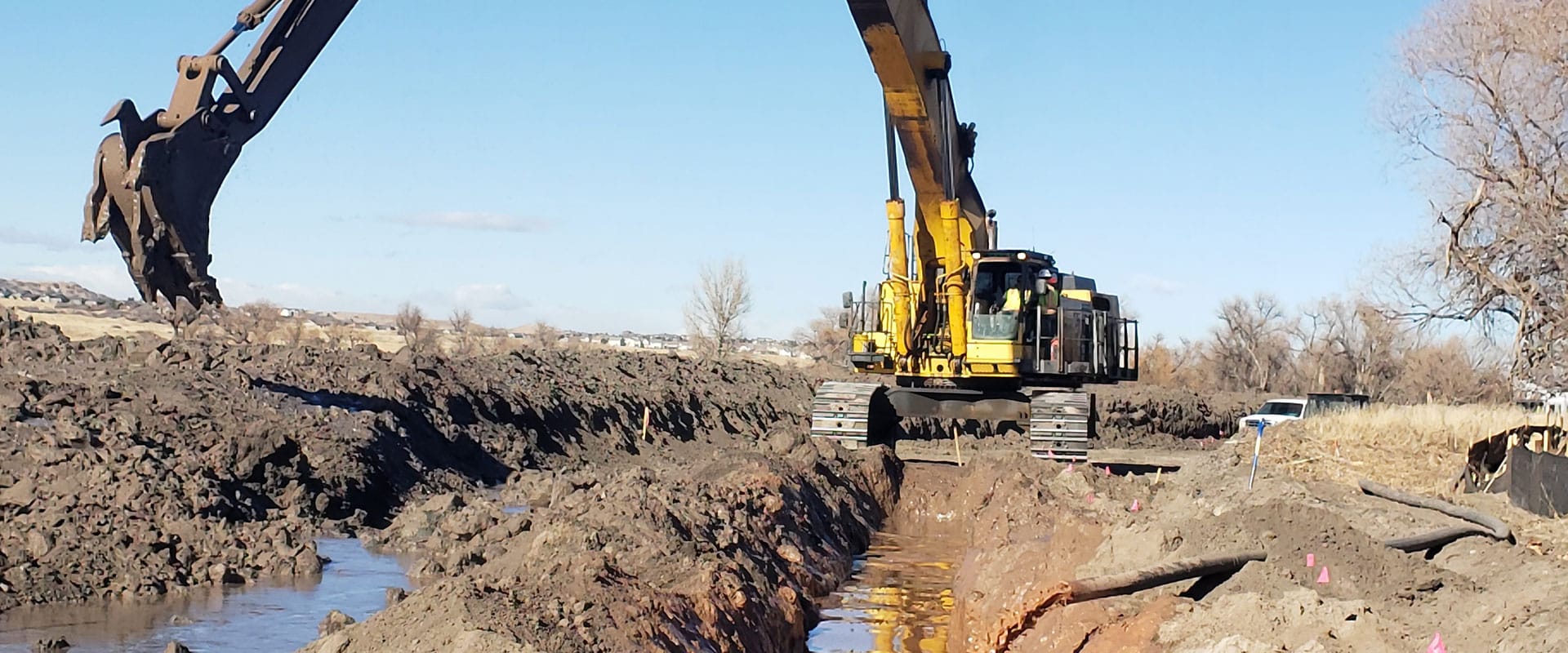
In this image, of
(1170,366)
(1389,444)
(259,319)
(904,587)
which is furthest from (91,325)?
(1389,444)

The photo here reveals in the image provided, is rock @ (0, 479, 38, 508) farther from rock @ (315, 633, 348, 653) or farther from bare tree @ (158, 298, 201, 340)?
rock @ (315, 633, 348, 653)

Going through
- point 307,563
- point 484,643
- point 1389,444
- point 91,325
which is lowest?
point 307,563

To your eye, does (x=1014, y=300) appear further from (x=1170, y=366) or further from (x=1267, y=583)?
(x=1170, y=366)

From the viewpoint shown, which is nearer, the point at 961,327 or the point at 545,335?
the point at 961,327

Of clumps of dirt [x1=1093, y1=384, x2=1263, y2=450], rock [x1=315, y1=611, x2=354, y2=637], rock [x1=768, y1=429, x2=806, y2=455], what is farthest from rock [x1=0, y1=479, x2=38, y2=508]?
clumps of dirt [x1=1093, y1=384, x2=1263, y2=450]

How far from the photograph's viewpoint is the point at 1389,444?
46.3 ft

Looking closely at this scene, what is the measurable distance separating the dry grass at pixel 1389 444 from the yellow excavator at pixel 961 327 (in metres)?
3.42

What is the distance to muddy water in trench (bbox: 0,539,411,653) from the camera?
1090 centimetres

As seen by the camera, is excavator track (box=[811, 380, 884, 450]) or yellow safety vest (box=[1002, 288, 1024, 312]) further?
excavator track (box=[811, 380, 884, 450])

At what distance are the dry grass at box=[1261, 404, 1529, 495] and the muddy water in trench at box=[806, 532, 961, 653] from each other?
3.59 metres

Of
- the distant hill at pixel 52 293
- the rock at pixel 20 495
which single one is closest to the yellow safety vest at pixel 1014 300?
the rock at pixel 20 495

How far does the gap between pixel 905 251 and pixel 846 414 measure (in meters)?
2.59

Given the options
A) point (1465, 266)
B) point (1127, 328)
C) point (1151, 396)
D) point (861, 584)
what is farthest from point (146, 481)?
point (1151, 396)

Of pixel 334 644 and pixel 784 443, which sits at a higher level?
pixel 784 443
